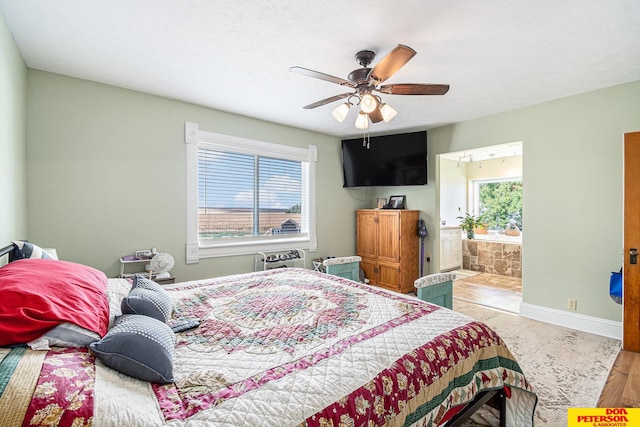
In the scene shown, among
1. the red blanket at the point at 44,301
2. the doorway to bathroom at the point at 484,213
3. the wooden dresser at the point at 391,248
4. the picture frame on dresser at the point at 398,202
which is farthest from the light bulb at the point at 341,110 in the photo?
the doorway to bathroom at the point at 484,213

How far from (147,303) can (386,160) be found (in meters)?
4.04

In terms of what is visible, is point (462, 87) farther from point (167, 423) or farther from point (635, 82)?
point (167, 423)

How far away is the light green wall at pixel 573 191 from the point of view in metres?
3.00

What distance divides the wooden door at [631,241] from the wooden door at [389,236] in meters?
2.44

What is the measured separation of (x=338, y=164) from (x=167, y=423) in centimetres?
445

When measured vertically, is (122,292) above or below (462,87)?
below

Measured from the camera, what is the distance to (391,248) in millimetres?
4594

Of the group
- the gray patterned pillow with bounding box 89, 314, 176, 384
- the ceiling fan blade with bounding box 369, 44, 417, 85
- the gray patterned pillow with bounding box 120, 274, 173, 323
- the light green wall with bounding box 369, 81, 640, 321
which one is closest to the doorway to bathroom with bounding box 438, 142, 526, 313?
the light green wall with bounding box 369, 81, 640, 321

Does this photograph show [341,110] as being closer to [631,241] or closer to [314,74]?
[314,74]

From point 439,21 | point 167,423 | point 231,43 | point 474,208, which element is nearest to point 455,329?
point 167,423

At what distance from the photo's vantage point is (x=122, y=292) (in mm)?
1789

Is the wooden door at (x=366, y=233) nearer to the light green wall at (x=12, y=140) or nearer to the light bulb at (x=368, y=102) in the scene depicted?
the light bulb at (x=368, y=102)

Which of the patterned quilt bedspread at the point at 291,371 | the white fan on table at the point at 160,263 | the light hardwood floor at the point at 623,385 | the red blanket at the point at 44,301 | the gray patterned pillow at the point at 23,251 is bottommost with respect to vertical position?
the light hardwood floor at the point at 623,385

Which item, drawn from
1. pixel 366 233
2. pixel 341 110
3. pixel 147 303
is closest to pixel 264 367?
pixel 147 303
